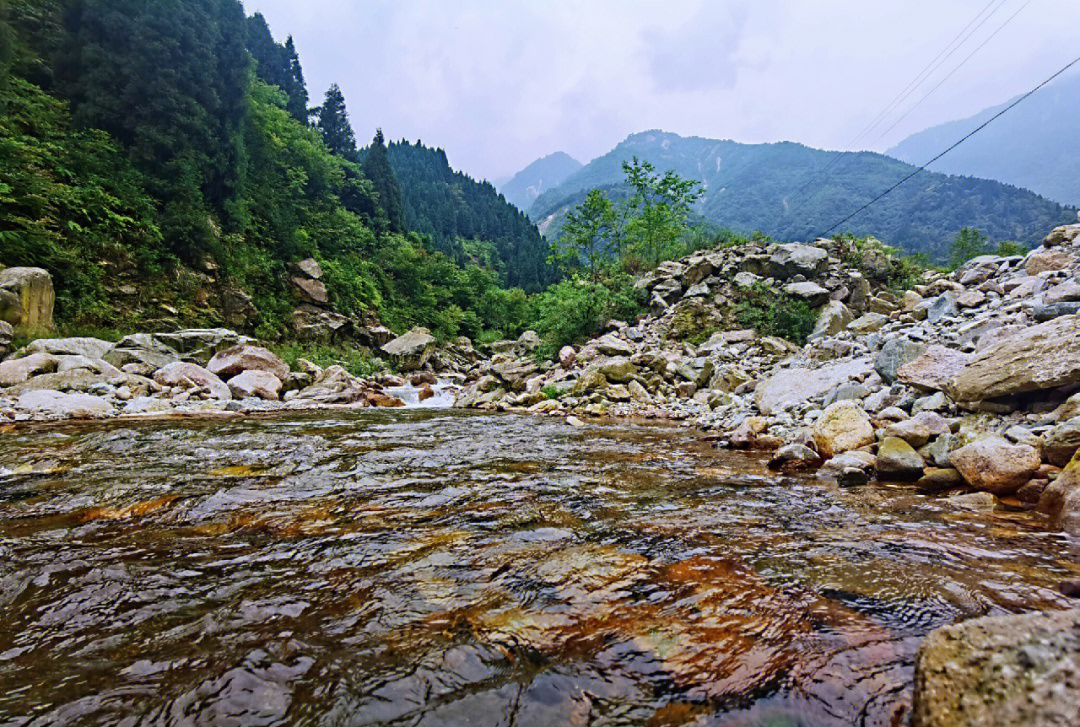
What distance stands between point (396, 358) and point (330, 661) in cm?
2194

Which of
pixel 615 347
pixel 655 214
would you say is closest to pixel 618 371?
pixel 615 347

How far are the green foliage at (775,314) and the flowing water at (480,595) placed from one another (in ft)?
37.8

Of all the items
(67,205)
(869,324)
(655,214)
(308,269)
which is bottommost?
(869,324)

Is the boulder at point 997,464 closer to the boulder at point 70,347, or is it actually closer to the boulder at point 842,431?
the boulder at point 842,431

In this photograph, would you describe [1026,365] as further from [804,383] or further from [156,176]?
[156,176]

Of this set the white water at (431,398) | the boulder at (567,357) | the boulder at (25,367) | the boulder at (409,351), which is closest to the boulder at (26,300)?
the boulder at (25,367)

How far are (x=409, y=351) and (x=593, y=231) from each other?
39.8ft

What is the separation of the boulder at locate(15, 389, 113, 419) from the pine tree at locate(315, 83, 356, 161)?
39.8 meters

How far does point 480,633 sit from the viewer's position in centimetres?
181

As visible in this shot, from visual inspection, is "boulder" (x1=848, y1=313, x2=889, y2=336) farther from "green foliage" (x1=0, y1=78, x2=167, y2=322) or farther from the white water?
"green foliage" (x1=0, y1=78, x2=167, y2=322)

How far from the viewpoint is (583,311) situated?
17.5 metres

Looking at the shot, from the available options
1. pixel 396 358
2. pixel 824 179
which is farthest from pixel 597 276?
pixel 824 179

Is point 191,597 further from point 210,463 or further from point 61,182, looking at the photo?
point 61,182

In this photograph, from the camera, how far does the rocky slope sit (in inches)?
143
